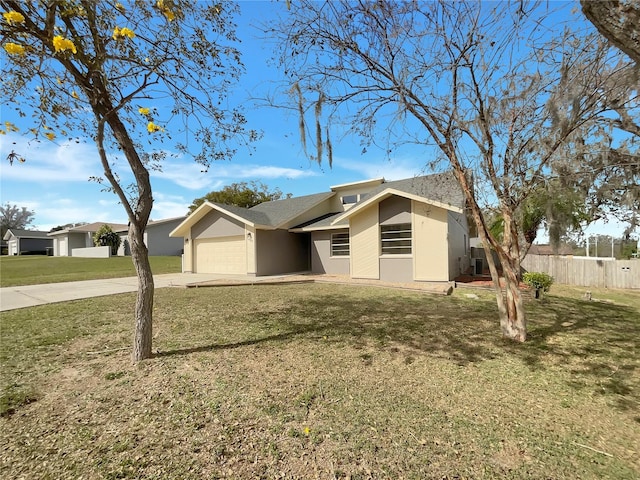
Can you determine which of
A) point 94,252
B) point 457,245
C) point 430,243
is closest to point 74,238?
point 94,252

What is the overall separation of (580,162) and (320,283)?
370 inches

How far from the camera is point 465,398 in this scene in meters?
3.45

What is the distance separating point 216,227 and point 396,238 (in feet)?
33.3

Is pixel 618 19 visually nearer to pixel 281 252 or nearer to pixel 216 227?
pixel 281 252

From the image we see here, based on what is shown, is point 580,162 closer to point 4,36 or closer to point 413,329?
point 413,329

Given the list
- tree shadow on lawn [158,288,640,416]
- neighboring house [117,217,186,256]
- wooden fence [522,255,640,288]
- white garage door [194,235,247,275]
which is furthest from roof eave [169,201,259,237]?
neighboring house [117,217,186,256]

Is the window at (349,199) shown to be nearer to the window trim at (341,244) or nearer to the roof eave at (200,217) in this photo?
the window trim at (341,244)

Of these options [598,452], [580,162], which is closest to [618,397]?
[598,452]

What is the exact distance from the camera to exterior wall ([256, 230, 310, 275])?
1606 cm

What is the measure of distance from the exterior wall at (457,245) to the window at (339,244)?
4981 millimetres

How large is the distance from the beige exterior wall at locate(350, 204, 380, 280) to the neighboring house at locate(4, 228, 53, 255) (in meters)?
51.4

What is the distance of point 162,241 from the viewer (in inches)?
1326

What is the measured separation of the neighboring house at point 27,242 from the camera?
145 ft

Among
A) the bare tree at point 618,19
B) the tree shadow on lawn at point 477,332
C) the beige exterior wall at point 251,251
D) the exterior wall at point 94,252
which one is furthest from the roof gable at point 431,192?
the exterior wall at point 94,252
